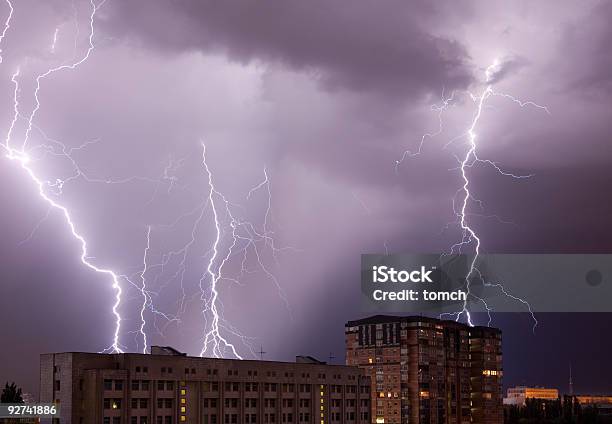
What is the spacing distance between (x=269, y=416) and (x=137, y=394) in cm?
1448

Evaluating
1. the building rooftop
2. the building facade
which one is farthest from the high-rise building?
the building facade

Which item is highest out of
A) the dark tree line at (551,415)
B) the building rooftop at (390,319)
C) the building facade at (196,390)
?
the building rooftop at (390,319)

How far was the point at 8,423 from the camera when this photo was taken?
58.5 m

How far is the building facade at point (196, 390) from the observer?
5875 cm

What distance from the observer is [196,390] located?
216ft

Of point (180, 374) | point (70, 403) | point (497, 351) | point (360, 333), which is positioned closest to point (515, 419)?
point (497, 351)

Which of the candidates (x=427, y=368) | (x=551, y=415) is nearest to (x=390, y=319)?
(x=427, y=368)

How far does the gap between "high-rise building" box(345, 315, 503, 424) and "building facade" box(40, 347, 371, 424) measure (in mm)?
30089

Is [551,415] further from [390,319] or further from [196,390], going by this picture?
[196,390]

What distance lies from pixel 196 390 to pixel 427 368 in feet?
171

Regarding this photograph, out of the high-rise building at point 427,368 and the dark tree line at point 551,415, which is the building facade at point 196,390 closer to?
the high-rise building at point 427,368

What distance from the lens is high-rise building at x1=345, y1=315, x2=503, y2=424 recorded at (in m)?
110

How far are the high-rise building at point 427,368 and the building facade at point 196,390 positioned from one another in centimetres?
3009

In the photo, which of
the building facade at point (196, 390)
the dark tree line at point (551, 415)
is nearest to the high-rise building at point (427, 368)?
the dark tree line at point (551, 415)
